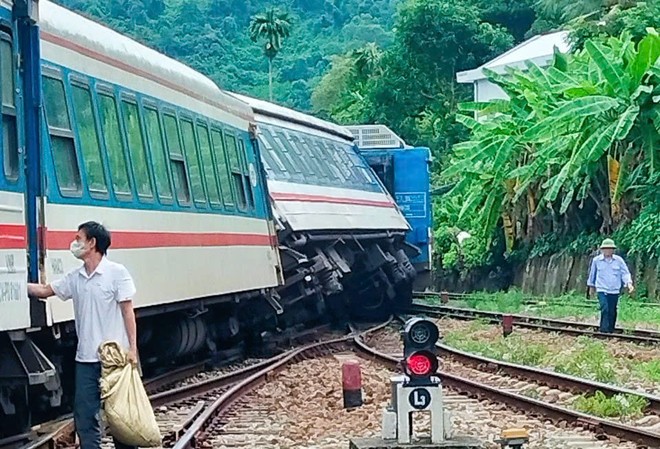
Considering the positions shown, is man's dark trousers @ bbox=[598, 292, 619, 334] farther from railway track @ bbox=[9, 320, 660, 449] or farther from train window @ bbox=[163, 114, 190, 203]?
train window @ bbox=[163, 114, 190, 203]

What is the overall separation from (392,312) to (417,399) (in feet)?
61.8

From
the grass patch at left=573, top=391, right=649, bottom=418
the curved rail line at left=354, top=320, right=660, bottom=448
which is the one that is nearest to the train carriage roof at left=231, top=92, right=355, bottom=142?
the curved rail line at left=354, top=320, right=660, bottom=448

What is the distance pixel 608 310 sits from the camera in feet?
60.5

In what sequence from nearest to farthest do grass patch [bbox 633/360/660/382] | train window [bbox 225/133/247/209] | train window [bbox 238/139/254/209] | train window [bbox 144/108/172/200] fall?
1. train window [bbox 144/108/172/200]
2. grass patch [bbox 633/360/660/382]
3. train window [bbox 225/133/247/209]
4. train window [bbox 238/139/254/209]

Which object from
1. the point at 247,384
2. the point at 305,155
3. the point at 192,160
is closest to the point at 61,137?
the point at 192,160

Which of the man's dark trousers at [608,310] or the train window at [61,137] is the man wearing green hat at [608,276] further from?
the train window at [61,137]

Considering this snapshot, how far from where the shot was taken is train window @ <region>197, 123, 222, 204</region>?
1437 centimetres

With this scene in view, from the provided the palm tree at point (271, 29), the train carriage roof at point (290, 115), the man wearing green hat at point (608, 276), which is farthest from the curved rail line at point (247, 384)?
the palm tree at point (271, 29)

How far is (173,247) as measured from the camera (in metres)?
12.6

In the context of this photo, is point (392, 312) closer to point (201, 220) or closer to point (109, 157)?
point (201, 220)

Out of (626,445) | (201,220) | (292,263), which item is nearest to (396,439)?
(626,445)

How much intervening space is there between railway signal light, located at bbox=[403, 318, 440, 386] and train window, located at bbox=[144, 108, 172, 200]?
4.55 meters

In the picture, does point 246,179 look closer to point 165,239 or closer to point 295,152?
point 165,239

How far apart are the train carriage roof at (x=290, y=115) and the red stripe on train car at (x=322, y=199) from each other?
1.44 m
